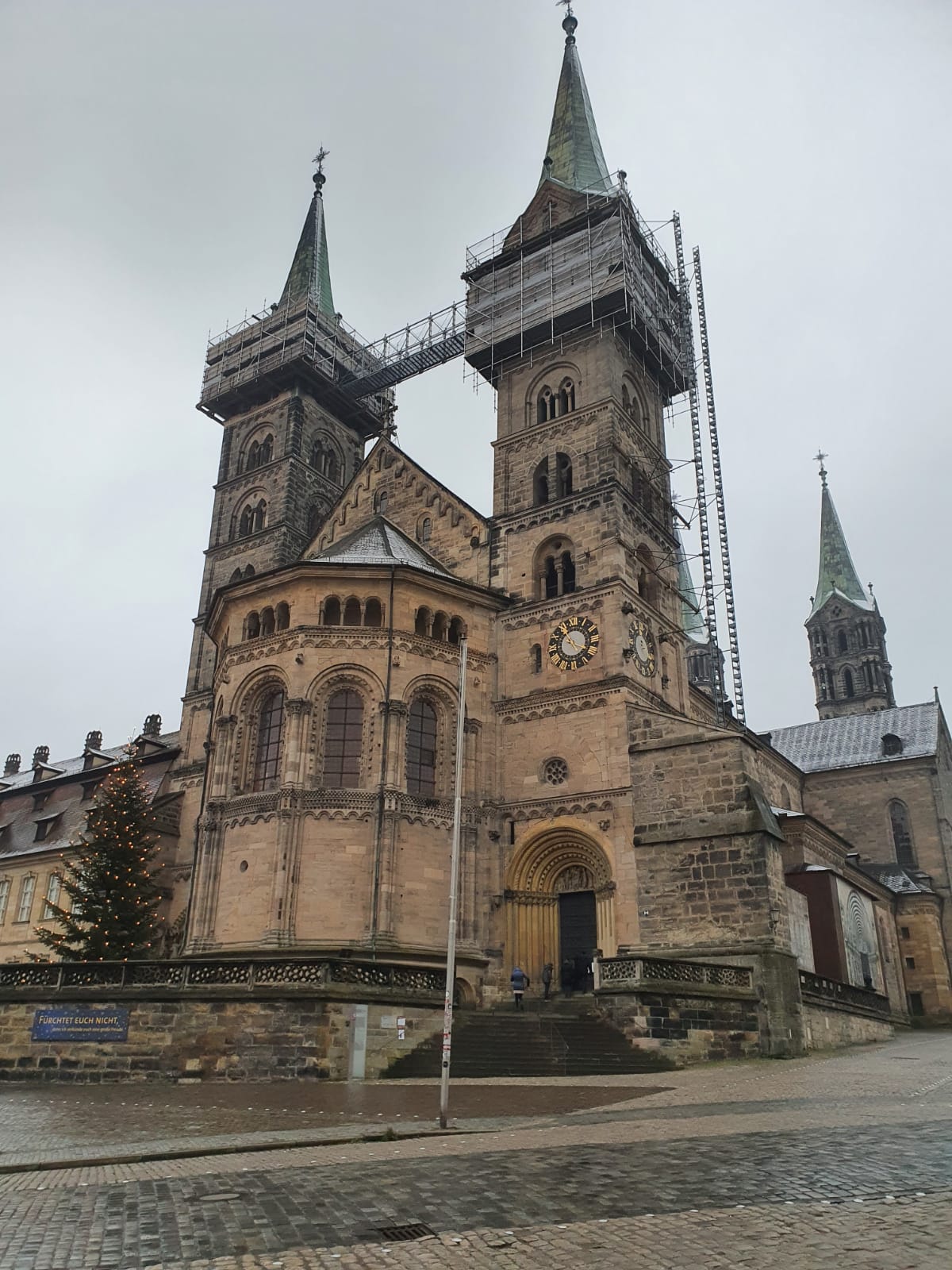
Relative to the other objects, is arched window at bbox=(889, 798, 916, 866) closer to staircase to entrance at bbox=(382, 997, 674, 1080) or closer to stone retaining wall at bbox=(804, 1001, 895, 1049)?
stone retaining wall at bbox=(804, 1001, 895, 1049)

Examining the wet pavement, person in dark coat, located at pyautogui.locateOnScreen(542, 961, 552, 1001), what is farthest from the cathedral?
the wet pavement

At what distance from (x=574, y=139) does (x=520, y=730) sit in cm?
3232

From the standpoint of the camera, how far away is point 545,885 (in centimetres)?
3331

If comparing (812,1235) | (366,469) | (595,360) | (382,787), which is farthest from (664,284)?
(812,1235)

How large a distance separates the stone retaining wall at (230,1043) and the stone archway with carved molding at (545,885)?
A: 10.4m

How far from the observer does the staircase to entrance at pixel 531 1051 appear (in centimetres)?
2206

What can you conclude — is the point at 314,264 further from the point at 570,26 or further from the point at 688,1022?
the point at 688,1022

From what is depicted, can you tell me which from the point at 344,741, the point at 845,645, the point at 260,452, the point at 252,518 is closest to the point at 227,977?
the point at 344,741

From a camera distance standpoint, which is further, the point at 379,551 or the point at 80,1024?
the point at 379,551

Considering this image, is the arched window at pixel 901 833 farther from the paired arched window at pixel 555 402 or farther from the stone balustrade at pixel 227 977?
the stone balustrade at pixel 227 977

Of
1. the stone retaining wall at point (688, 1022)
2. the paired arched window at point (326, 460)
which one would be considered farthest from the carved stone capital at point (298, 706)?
the paired arched window at point (326, 460)

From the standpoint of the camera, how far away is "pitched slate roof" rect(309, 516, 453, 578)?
35500 mm

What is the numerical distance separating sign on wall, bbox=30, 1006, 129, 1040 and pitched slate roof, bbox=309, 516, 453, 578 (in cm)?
1661

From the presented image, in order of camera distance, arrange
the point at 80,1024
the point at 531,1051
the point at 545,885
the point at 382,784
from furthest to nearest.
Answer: the point at 545,885, the point at 382,784, the point at 531,1051, the point at 80,1024
